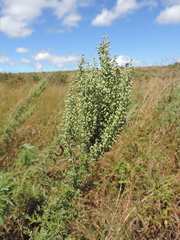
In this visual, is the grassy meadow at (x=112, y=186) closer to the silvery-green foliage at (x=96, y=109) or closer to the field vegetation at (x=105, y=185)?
the field vegetation at (x=105, y=185)

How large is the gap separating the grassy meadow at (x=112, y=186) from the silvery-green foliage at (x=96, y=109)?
245mm

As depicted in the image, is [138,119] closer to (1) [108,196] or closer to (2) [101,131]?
(2) [101,131]

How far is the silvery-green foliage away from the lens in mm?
3104

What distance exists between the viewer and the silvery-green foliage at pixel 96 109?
3104 mm

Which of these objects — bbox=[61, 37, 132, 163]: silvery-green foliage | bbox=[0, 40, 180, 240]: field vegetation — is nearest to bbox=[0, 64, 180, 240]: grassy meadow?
bbox=[0, 40, 180, 240]: field vegetation

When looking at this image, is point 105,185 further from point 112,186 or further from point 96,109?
point 96,109

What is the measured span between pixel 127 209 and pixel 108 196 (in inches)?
17.3

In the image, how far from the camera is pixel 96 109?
10.1ft

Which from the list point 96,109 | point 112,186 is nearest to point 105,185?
point 112,186

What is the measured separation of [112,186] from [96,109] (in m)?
1.08

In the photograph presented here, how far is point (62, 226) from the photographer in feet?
6.84

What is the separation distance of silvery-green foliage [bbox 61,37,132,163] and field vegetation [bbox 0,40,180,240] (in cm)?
20

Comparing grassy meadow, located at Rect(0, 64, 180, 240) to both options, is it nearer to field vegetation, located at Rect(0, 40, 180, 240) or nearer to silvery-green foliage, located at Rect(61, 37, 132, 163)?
field vegetation, located at Rect(0, 40, 180, 240)

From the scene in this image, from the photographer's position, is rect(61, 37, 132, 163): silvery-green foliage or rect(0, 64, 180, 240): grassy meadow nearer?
rect(0, 64, 180, 240): grassy meadow
